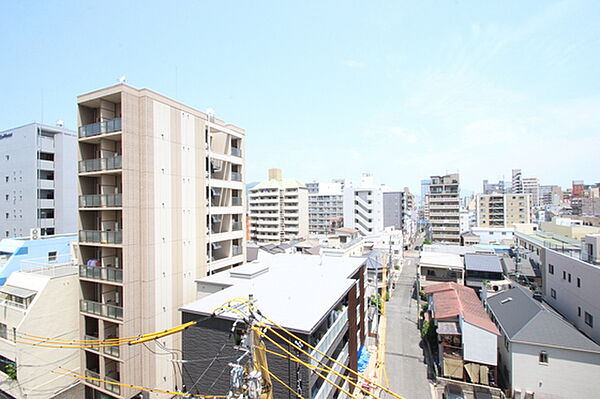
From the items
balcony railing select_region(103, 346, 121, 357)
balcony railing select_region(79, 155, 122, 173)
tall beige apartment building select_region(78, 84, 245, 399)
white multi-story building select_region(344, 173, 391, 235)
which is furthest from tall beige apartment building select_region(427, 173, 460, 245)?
Answer: balcony railing select_region(79, 155, 122, 173)

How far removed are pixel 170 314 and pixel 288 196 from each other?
1919 inches

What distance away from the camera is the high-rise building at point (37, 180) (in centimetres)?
2933

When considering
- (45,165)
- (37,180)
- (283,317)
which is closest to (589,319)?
(283,317)

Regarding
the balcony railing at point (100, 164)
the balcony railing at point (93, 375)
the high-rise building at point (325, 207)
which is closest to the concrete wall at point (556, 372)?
the balcony railing at point (93, 375)

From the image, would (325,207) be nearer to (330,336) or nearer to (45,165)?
(45,165)

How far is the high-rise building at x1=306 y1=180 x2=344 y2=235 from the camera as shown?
7812 centimetres

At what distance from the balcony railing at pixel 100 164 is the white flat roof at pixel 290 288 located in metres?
8.24

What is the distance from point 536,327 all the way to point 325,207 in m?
61.7

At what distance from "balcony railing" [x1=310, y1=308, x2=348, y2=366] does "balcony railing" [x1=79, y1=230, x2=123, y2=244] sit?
36.7 ft

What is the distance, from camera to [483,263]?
3356 centimetres

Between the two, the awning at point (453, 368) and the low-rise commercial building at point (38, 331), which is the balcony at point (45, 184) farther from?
the awning at point (453, 368)

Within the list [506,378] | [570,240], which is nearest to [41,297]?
[506,378]

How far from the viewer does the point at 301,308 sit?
13.4 metres

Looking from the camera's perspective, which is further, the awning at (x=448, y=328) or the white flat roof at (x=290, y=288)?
the awning at (x=448, y=328)
